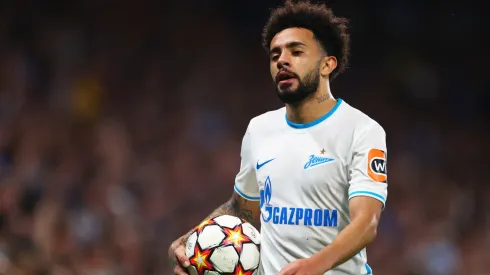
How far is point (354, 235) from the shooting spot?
309 centimetres

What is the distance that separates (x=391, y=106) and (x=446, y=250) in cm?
254

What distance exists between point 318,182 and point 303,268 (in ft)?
1.61

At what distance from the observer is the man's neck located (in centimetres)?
358

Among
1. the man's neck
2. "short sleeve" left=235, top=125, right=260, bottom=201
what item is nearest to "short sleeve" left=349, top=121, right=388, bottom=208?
the man's neck

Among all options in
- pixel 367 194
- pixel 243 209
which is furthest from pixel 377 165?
pixel 243 209

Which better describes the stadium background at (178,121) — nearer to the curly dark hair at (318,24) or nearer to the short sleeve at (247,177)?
the short sleeve at (247,177)

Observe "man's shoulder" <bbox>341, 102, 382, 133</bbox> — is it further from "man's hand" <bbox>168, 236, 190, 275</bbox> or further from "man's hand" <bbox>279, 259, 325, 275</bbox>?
"man's hand" <bbox>168, 236, 190, 275</bbox>

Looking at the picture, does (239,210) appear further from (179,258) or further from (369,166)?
(369,166)

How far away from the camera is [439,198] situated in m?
10.1

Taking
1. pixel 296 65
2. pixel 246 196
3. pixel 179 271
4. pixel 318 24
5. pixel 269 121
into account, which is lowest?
pixel 179 271

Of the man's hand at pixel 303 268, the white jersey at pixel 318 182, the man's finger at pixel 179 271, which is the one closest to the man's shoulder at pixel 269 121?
the white jersey at pixel 318 182

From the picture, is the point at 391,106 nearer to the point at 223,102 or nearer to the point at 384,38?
the point at 384,38

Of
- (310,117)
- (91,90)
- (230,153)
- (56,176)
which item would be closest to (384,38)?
(230,153)

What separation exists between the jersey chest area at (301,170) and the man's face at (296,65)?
194 mm
